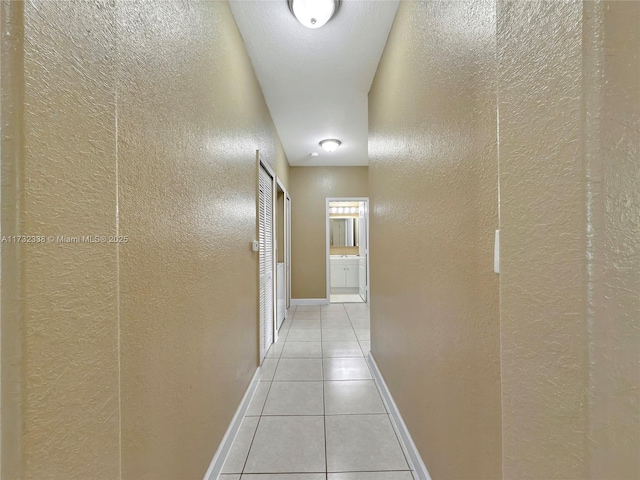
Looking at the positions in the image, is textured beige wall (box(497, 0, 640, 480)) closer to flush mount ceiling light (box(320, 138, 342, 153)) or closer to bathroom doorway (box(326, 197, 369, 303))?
flush mount ceiling light (box(320, 138, 342, 153))

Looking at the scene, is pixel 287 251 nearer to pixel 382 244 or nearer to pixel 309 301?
pixel 309 301

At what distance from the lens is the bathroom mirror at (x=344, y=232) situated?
668 centimetres

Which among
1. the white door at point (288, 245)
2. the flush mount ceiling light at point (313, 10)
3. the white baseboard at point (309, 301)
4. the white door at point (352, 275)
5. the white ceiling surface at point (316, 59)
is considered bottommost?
the white baseboard at point (309, 301)

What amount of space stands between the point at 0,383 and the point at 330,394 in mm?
1987

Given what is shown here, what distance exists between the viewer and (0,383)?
1.22 feet

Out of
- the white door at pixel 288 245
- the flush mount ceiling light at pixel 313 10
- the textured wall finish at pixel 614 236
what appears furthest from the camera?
the white door at pixel 288 245

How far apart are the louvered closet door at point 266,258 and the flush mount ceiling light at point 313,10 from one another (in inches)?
48.9

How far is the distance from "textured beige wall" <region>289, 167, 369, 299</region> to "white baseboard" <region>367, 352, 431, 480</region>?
2.77m

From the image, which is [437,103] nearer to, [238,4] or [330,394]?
[238,4]

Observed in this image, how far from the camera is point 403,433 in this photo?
1.51m

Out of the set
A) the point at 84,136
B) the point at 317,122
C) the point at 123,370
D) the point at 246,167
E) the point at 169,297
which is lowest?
the point at 123,370

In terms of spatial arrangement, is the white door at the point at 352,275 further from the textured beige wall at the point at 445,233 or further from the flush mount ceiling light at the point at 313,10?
the flush mount ceiling light at the point at 313,10

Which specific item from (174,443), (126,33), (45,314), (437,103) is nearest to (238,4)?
(126,33)

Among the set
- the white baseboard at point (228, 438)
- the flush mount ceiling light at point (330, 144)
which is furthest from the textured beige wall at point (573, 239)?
the flush mount ceiling light at point (330, 144)
